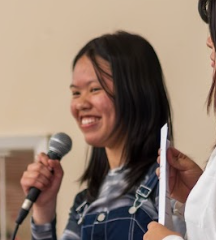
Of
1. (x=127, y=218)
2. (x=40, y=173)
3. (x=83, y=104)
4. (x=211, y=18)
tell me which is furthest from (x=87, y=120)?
(x=211, y=18)

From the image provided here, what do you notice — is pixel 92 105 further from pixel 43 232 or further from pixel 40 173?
pixel 43 232

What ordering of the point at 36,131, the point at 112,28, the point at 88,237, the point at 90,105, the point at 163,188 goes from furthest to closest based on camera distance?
the point at 36,131 → the point at 112,28 → the point at 90,105 → the point at 88,237 → the point at 163,188

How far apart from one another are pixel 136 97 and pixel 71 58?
25.5 inches

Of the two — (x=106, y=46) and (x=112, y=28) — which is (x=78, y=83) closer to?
(x=106, y=46)

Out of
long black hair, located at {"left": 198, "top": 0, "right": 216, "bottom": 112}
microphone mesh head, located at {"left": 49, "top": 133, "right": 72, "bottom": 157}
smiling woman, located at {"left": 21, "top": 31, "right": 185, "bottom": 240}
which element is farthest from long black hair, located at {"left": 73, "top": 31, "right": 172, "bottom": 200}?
long black hair, located at {"left": 198, "top": 0, "right": 216, "bottom": 112}

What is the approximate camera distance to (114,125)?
1261 mm

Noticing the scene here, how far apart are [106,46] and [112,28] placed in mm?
491

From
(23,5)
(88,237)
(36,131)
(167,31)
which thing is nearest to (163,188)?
(88,237)

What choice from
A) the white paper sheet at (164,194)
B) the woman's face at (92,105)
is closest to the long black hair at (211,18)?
the white paper sheet at (164,194)

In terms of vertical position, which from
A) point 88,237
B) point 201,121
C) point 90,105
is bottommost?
point 88,237

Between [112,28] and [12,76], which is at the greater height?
[112,28]

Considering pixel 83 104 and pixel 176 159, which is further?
pixel 83 104

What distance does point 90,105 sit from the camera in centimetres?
130

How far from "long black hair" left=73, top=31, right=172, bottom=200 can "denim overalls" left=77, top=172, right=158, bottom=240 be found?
7 centimetres
